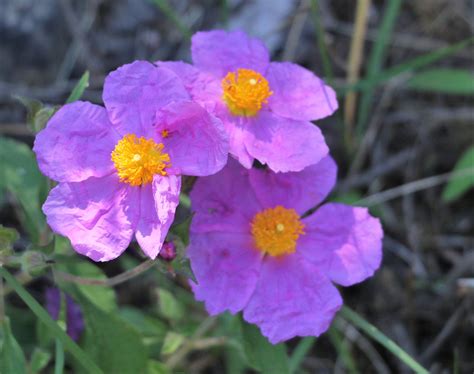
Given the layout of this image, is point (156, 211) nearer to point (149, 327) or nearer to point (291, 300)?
point (291, 300)

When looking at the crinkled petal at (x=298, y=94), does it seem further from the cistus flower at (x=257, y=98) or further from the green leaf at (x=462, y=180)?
the green leaf at (x=462, y=180)

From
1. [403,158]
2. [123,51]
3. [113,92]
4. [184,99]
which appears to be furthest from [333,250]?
[123,51]

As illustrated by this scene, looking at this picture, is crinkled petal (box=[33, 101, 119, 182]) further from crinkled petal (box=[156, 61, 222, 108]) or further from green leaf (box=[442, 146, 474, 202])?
green leaf (box=[442, 146, 474, 202])

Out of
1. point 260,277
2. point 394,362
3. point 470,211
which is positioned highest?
point 260,277

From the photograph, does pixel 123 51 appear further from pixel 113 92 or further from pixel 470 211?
pixel 470 211

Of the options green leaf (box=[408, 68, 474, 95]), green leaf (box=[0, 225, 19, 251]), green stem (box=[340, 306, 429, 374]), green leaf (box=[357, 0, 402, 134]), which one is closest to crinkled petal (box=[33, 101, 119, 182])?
green leaf (box=[0, 225, 19, 251])

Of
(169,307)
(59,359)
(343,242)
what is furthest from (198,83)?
(59,359)
